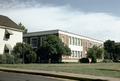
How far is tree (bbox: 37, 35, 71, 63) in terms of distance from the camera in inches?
2393

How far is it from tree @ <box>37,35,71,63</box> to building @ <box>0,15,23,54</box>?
818 cm

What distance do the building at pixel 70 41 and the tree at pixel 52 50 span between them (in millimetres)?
5461

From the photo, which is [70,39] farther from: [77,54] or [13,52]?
[13,52]

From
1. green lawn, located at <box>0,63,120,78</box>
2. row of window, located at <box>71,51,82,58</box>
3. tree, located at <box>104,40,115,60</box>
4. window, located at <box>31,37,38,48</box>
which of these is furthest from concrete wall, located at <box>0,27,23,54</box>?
tree, located at <box>104,40,115,60</box>

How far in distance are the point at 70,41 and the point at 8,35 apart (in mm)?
26580

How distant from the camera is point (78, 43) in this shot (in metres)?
80.7

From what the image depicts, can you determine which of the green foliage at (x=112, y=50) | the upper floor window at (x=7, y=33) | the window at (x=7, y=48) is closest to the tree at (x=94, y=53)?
the green foliage at (x=112, y=50)

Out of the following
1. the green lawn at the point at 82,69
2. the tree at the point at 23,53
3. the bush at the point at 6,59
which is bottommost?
the green lawn at the point at 82,69

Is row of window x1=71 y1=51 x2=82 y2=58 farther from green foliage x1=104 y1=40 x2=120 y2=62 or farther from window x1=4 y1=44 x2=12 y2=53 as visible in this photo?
green foliage x1=104 y1=40 x2=120 y2=62

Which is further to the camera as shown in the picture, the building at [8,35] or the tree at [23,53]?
the tree at [23,53]

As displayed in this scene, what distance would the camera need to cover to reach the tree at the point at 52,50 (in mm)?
60781

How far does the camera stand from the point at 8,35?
51.8 metres

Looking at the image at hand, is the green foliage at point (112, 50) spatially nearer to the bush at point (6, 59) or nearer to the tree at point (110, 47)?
the tree at point (110, 47)

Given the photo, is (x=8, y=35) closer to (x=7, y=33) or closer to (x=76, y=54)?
(x=7, y=33)
